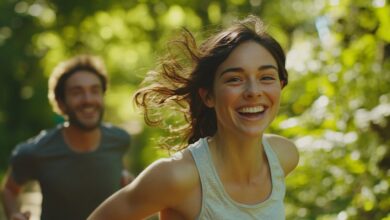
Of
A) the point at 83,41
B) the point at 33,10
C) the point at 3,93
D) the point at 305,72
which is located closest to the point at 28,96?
the point at 3,93

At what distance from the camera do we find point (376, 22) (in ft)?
13.9

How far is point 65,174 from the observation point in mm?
4508

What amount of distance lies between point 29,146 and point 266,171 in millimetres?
2054

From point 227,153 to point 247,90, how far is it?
26cm

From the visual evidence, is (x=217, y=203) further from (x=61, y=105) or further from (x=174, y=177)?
(x=61, y=105)

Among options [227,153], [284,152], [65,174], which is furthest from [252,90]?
[65,174]

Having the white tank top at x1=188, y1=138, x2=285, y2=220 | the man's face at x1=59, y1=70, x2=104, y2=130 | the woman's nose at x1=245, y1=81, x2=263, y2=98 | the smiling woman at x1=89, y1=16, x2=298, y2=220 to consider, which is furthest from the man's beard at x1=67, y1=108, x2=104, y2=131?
the woman's nose at x1=245, y1=81, x2=263, y2=98

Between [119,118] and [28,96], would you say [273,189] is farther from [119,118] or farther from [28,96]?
[119,118]

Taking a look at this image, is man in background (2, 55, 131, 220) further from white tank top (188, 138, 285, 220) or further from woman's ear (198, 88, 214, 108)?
white tank top (188, 138, 285, 220)

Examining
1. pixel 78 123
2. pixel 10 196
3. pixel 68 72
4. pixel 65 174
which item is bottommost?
pixel 10 196

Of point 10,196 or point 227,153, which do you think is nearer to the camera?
point 227,153

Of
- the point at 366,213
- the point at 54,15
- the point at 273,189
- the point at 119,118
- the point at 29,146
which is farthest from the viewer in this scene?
the point at 119,118

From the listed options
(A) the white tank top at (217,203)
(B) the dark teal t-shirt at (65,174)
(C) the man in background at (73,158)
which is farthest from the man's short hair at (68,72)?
(A) the white tank top at (217,203)

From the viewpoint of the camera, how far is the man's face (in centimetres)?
468
